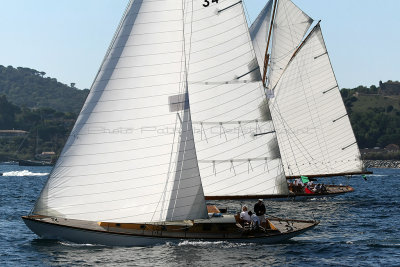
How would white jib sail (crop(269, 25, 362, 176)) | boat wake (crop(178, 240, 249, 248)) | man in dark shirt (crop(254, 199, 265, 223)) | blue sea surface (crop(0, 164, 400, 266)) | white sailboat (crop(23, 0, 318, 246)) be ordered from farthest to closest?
white jib sail (crop(269, 25, 362, 176))
man in dark shirt (crop(254, 199, 265, 223))
boat wake (crop(178, 240, 249, 248))
white sailboat (crop(23, 0, 318, 246))
blue sea surface (crop(0, 164, 400, 266))

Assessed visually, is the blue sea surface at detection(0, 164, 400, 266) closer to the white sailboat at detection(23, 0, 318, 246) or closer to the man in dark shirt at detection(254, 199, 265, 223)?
the white sailboat at detection(23, 0, 318, 246)

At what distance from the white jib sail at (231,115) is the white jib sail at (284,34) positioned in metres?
26.1

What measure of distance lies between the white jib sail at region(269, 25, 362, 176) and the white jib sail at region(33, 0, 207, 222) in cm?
3030

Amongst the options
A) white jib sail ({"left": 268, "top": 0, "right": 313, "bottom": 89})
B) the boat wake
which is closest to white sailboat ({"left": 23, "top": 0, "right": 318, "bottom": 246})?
the boat wake

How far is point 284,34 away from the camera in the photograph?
6512 cm

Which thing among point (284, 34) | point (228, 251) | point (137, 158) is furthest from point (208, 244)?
point (284, 34)

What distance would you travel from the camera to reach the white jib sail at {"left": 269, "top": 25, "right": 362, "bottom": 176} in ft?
210

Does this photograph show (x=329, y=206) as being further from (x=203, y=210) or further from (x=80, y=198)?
(x=80, y=198)

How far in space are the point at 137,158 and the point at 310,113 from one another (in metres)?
33.2

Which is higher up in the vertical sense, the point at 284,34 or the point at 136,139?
the point at 284,34

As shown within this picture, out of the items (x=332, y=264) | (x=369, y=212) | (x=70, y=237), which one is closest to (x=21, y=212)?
(x=70, y=237)

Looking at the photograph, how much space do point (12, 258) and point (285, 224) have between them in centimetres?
1376

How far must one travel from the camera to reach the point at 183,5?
34.7 meters

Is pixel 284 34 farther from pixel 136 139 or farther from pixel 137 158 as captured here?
pixel 137 158
